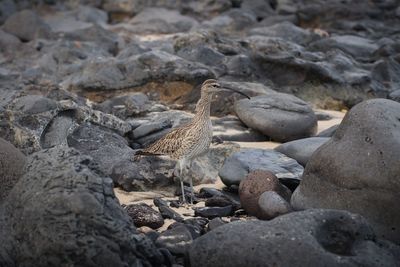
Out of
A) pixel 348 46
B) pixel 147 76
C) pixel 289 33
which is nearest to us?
pixel 147 76

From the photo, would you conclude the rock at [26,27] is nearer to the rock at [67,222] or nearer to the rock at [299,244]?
the rock at [67,222]

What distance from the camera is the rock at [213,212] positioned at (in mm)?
7254

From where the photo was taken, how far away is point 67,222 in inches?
209

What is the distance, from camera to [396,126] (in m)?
6.55

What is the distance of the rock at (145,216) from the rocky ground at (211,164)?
14mm

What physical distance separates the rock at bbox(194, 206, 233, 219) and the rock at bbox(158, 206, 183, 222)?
24 centimetres

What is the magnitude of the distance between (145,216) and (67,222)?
5.32 feet

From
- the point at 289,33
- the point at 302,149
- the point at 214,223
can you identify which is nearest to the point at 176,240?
the point at 214,223

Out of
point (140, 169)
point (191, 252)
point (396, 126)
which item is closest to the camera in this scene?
point (191, 252)

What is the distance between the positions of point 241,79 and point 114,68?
2468mm

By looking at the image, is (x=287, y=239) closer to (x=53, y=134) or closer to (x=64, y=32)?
(x=53, y=134)

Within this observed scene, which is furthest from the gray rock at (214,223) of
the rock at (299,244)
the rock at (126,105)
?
the rock at (126,105)

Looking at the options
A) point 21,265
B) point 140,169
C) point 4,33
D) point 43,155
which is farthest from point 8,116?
point 4,33

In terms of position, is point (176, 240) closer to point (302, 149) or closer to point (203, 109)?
point (203, 109)
